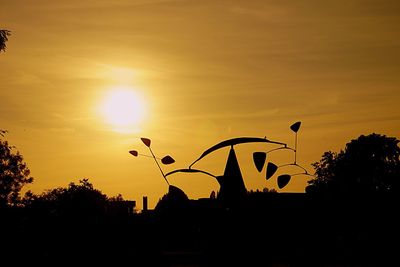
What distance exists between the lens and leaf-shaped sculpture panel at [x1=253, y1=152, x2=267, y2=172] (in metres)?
12.2

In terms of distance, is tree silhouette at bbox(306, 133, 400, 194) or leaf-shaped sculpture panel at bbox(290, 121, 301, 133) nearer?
leaf-shaped sculpture panel at bbox(290, 121, 301, 133)

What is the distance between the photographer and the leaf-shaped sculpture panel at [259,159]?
1219 cm

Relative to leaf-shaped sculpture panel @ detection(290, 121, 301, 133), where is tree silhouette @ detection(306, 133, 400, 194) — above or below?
above

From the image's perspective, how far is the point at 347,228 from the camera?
1433 cm

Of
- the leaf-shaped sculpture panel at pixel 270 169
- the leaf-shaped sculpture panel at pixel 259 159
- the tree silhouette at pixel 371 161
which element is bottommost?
the leaf-shaped sculpture panel at pixel 270 169

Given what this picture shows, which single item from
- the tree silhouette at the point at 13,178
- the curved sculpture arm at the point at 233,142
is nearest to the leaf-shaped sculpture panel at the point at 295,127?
the curved sculpture arm at the point at 233,142

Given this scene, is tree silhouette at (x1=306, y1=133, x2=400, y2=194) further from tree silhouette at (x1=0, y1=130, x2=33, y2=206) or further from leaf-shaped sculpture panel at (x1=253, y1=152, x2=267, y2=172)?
leaf-shaped sculpture panel at (x1=253, y1=152, x2=267, y2=172)

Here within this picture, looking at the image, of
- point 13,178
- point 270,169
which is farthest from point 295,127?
point 13,178

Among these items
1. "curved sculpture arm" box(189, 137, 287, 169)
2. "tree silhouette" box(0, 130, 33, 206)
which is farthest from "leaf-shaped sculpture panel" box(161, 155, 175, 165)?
"tree silhouette" box(0, 130, 33, 206)

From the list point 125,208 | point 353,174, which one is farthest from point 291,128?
point 353,174

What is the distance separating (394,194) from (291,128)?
4.68 metres

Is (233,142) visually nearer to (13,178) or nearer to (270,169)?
(270,169)

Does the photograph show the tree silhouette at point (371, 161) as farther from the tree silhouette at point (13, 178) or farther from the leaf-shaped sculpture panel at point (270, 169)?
the leaf-shaped sculpture panel at point (270, 169)

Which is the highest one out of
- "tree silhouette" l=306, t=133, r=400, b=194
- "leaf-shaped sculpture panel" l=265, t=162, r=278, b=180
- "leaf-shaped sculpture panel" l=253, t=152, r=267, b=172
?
"tree silhouette" l=306, t=133, r=400, b=194
